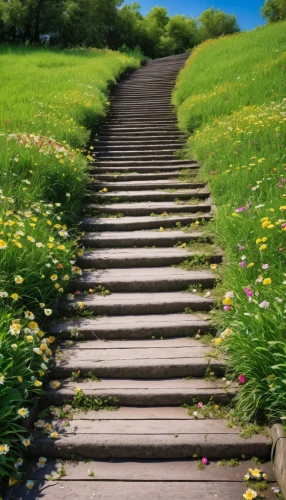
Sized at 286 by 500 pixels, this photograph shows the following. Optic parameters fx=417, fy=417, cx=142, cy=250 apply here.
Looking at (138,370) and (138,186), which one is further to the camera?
(138,186)

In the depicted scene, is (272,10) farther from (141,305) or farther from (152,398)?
(152,398)

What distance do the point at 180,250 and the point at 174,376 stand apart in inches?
72.1

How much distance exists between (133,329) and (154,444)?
1.15 metres

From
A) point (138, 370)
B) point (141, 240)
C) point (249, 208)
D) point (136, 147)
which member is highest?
point (136, 147)

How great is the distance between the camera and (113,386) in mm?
3191

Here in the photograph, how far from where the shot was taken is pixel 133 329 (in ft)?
12.2

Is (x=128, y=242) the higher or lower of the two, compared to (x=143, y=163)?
lower

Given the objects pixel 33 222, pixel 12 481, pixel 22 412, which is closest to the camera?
pixel 12 481

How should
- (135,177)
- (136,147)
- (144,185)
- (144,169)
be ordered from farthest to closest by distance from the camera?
(136,147) < (144,169) < (135,177) < (144,185)

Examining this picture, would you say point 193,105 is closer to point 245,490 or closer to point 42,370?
point 42,370

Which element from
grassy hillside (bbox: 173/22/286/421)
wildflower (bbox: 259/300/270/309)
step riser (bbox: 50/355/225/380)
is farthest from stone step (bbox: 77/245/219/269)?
wildflower (bbox: 259/300/270/309)

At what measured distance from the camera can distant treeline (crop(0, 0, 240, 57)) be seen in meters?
22.9

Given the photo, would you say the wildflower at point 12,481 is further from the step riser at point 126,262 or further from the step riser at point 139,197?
the step riser at point 139,197

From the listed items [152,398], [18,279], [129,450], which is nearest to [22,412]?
[129,450]
